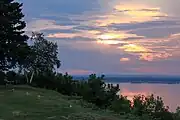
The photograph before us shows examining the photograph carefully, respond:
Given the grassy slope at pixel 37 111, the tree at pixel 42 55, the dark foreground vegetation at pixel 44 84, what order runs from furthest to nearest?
1. the tree at pixel 42 55
2. the dark foreground vegetation at pixel 44 84
3. the grassy slope at pixel 37 111

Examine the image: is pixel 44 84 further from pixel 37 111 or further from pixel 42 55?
pixel 37 111

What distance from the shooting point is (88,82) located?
5400 centimetres

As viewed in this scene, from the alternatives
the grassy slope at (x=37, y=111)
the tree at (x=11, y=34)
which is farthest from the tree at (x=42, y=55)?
the grassy slope at (x=37, y=111)

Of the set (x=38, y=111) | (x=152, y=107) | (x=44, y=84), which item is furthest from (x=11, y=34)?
(x=38, y=111)

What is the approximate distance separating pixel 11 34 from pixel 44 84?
9.10 m

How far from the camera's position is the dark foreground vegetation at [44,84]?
35.2 m

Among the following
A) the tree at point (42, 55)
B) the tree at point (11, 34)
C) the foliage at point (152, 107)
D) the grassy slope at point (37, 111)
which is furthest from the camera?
the tree at point (42, 55)

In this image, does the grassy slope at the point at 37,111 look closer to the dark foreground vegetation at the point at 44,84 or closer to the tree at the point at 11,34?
the dark foreground vegetation at the point at 44,84

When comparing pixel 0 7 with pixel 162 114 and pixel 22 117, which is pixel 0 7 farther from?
pixel 22 117

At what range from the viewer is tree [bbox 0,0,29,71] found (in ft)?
163

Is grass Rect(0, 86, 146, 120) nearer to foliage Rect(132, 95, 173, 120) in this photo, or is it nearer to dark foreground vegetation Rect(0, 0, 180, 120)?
dark foreground vegetation Rect(0, 0, 180, 120)

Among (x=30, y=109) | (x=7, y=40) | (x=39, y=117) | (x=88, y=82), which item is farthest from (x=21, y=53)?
(x=39, y=117)

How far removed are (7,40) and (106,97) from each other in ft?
44.9

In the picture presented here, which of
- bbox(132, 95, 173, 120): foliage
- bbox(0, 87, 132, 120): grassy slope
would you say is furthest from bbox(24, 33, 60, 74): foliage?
bbox(0, 87, 132, 120): grassy slope
